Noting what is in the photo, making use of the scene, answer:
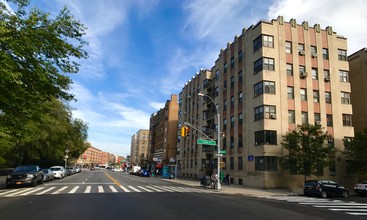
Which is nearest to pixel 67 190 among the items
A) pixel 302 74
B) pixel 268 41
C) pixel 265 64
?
pixel 265 64

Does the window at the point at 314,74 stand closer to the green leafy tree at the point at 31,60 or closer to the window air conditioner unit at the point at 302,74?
the window air conditioner unit at the point at 302,74

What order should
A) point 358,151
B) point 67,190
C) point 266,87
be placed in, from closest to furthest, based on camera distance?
point 67,190, point 358,151, point 266,87

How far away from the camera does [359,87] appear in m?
45.2

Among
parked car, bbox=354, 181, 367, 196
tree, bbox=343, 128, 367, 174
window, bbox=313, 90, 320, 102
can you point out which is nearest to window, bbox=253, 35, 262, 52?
window, bbox=313, 90, 320, 102

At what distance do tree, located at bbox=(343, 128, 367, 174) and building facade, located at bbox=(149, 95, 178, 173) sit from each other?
43.0m

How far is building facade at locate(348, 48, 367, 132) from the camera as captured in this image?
145ft

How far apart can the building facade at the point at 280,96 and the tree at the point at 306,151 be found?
2.89 meters

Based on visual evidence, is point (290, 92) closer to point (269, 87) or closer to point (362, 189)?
point (269, 87)

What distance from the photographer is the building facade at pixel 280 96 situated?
36.7 meters

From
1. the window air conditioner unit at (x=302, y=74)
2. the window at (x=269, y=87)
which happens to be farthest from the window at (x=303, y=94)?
the window at (x=269, y=87)

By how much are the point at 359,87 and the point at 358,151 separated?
44.8 feet

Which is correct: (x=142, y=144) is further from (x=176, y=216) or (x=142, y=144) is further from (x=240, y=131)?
(x=176, y=216)

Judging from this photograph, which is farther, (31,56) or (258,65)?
(258,65)

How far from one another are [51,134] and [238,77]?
30.8 meters
